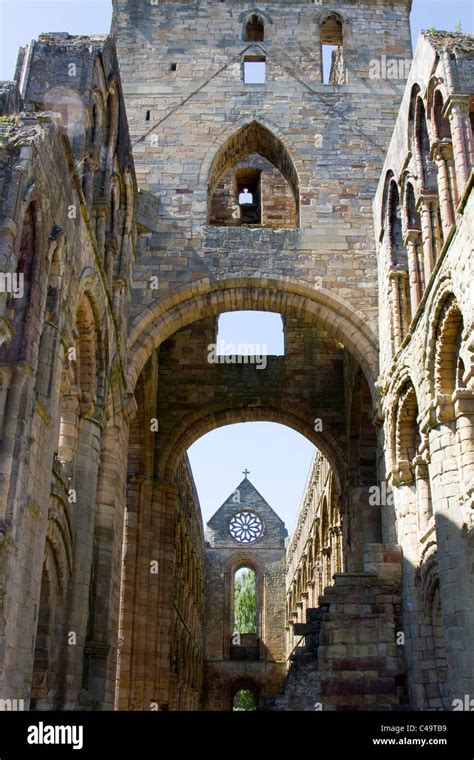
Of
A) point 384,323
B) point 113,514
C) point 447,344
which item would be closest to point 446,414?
point 447,344

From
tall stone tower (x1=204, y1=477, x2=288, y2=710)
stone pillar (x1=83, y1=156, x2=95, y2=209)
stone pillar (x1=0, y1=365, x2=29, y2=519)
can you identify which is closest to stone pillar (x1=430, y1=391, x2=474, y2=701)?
stone pillar (x1=0, y1=365, x2=29, y2=519)

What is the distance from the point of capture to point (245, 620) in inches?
1601

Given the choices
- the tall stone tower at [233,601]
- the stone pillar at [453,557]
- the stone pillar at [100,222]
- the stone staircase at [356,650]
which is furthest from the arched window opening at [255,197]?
the tall stone tower at [233,601]

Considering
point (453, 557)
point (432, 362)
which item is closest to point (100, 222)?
point (432, 362)

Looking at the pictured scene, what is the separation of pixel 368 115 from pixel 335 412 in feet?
22.5

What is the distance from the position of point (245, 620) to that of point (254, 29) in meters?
29.8

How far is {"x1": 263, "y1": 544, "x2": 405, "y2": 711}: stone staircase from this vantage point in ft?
37.1

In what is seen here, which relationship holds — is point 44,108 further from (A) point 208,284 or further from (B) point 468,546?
(B) point 468,546

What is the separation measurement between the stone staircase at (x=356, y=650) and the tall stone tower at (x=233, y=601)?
68.7 ft

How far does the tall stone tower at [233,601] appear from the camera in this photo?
32406 millimetres

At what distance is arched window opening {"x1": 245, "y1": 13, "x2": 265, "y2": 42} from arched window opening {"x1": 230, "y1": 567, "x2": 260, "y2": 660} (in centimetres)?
2355

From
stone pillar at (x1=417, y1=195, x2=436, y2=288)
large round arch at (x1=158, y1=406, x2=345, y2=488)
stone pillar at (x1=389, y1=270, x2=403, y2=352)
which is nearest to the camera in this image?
stone pillar at (x1=417, y1=195, x2=436, y2=288)

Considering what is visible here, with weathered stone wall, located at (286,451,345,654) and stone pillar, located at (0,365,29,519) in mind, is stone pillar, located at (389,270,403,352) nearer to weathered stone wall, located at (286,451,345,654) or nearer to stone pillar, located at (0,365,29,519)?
stone pillar, located at (0,365,29,519)

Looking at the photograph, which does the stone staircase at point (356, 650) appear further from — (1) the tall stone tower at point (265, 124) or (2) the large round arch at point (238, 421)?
(2) the large round arch at point (238, 421)
